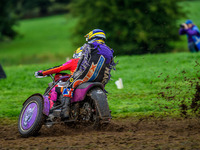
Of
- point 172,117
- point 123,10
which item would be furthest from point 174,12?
point 172,117

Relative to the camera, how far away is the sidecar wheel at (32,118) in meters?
7.26

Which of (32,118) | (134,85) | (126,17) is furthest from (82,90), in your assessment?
(126,17)

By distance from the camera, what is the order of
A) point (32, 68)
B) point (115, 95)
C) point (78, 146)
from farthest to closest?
point (32, 68) < point (115, 95) < point (78, 146)

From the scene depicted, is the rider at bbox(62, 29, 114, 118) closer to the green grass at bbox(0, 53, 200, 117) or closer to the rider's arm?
the rider's arm

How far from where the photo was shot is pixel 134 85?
13875 millimetres

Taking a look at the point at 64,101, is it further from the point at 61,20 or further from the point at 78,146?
the point at 61,20

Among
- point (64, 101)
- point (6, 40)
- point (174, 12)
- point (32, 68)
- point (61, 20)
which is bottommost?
point (64, 101)

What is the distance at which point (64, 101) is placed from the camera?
7586mm

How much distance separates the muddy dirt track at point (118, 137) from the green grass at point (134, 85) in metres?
1.65

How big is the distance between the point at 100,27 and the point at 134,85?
48.1ft

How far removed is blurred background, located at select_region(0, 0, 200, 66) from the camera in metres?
27.5

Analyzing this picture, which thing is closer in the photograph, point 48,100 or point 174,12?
point 48,100

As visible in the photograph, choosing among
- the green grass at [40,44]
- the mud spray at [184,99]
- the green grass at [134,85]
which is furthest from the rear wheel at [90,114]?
the green grass at [40,44]

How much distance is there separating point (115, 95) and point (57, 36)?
158 feet
